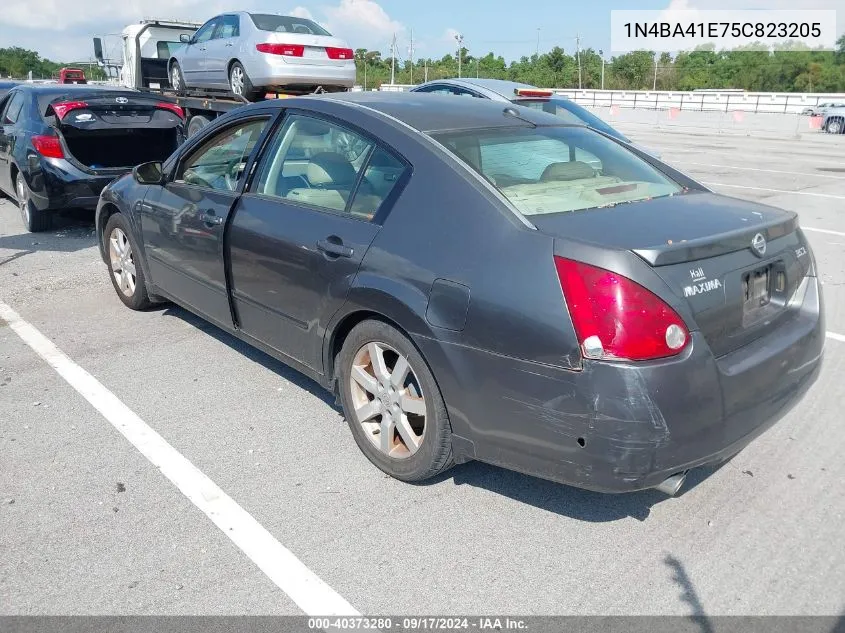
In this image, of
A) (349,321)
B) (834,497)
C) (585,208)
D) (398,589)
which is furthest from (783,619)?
(349,321)

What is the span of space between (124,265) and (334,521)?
3.45 m

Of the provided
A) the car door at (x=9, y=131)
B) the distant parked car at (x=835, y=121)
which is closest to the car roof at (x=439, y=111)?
the car door at (x=9, y=131)

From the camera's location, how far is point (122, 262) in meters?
5.79

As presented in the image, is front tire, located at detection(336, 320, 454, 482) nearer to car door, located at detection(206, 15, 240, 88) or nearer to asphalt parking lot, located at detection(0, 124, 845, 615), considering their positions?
asphalt parking lot, located at detection(0, 124, 845, 615)

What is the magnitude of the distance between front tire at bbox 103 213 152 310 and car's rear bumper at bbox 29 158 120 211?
249cm

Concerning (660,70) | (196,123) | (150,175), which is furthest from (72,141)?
(660,70)

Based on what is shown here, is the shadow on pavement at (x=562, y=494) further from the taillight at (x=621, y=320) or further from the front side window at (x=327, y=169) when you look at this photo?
the front side window at (x=327, y=169)

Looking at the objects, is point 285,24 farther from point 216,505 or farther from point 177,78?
point 216,505

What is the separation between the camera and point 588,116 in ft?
33.7

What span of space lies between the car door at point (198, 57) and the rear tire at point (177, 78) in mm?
147

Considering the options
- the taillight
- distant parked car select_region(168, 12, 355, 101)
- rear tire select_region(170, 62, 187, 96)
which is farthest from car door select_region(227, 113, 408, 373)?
rear tire select_region(170, 62, 187, 96)

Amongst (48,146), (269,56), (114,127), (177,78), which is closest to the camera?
(48,146)

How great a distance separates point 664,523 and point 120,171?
7.17m

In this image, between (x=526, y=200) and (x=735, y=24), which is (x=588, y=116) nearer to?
(x=526, y=200)
